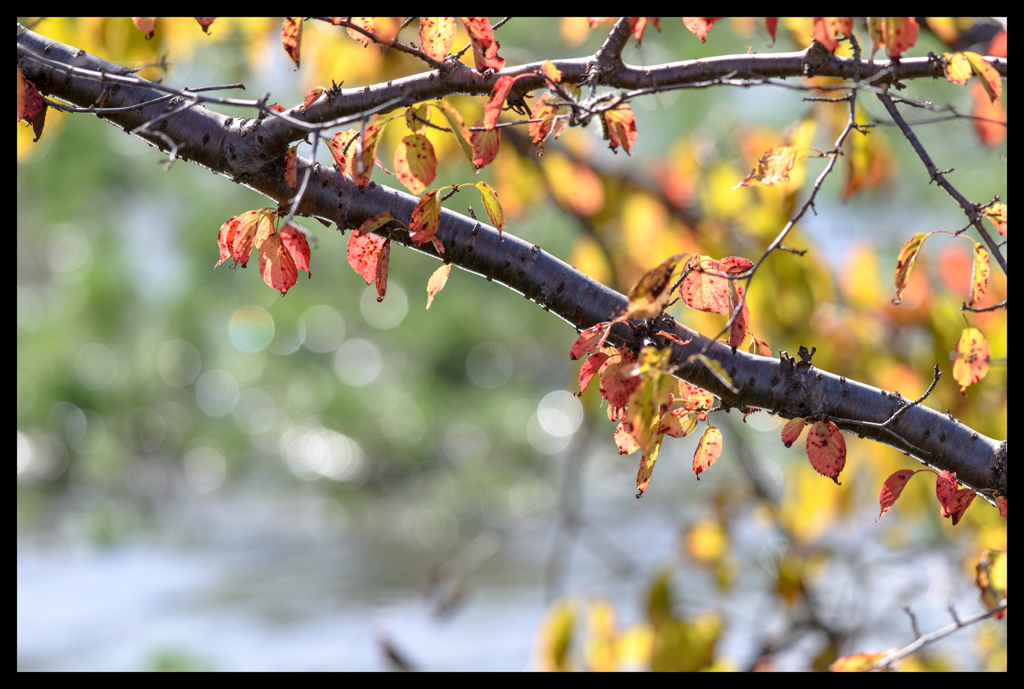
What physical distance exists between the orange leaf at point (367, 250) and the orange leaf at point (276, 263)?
3 centimetres

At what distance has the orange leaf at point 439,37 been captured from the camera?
0.44m

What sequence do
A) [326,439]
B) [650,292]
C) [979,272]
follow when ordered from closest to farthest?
[650,292] → [979,272] → [326,439]

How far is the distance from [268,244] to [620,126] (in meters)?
0.19

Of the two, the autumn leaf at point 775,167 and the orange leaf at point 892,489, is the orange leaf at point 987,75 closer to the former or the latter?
the autumn leaf at point 775,167

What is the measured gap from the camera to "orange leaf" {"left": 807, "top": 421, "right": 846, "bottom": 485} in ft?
1.34

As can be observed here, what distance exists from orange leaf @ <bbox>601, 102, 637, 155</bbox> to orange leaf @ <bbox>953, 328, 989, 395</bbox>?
0.22m

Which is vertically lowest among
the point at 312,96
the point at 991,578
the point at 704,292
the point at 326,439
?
the point at 991,578

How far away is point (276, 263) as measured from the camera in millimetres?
417

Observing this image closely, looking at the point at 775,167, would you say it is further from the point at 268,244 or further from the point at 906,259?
the point at 268,244

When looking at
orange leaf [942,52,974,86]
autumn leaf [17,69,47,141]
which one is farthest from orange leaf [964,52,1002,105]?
autumn leaf [17,69,47,141]

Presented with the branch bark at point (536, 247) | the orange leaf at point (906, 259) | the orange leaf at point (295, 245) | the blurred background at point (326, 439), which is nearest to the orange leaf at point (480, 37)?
the branch bark at point (536, 247)

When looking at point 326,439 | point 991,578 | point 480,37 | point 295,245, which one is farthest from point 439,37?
point 326,439

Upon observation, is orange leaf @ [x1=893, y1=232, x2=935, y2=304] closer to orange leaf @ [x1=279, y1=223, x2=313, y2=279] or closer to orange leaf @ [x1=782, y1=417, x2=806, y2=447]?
orange leaf @ [x1=782, y1=417, x2=806, y2=447]

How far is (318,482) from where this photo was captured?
8.89ft
